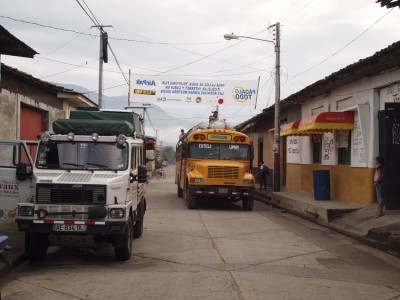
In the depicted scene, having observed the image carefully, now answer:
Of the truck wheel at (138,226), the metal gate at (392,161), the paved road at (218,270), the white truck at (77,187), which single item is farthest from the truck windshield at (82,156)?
the metal gate at (392,161)

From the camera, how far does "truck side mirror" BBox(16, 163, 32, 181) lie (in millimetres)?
8625

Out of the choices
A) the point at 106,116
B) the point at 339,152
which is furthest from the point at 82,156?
the point at 339,152

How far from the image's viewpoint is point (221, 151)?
18562 mm

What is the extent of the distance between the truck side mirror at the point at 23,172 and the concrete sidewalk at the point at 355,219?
289 inches

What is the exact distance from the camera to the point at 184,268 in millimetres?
8086

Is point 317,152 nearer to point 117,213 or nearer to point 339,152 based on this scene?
point 339,152

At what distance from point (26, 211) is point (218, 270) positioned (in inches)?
129

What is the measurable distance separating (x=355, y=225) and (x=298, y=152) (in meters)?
10.5

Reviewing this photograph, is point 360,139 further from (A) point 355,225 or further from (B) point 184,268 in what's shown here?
(B) point 184,268

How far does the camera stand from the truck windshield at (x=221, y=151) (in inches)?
728

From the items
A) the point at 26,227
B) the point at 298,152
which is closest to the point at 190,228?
the point at 26,227

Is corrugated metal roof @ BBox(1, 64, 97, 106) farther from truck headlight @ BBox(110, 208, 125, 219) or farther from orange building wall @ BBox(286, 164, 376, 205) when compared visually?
orange building wall @ BBox(286, 164, 376, 205)

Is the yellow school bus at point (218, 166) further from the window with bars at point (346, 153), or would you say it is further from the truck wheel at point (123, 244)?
the truck wheel at point (123, 244)

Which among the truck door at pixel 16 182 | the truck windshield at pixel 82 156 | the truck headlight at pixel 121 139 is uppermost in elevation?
the truck headlight at pixel 121 139
